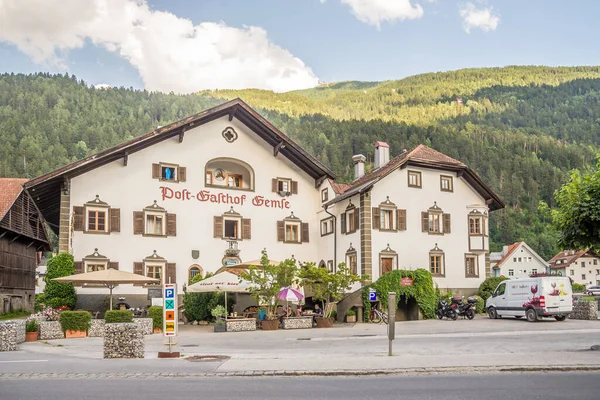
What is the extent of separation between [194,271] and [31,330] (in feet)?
47.7

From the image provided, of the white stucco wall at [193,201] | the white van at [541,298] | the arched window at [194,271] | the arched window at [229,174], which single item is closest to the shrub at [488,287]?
the white van at [541,298]

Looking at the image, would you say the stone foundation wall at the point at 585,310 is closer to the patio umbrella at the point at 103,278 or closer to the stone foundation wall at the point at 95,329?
the patio umbrella at the point at 103,278

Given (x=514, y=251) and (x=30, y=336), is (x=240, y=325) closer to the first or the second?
(x=30, y=336)

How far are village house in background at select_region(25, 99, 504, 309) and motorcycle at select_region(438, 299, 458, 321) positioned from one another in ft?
10.9

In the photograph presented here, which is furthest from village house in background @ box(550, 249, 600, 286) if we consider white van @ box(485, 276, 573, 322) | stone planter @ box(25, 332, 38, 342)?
stone planter @ box(25, 332, 38, 342)

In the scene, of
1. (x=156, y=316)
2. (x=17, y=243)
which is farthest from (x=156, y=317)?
(x=17, y=243)

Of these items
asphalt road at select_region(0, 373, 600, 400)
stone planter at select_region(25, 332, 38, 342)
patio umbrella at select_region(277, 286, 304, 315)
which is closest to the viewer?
asphalt road at select_region(0, 373, 600, 400)

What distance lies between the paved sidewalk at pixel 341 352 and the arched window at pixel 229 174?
12.9 metres

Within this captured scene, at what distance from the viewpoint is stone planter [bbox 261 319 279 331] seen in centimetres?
2996

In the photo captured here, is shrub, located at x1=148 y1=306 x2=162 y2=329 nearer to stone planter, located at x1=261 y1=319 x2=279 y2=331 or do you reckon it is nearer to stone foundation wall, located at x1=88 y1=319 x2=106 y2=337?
stone foundation wall, located at x1=88 y1=319 x2=106 y2=337

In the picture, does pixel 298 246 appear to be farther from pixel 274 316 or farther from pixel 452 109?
pixel 452 109

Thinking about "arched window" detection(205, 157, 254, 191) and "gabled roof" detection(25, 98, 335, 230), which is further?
"arched window" detection(205, 157, 254, 191)

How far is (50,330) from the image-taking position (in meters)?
24.8

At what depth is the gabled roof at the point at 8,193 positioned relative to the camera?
39656mm
